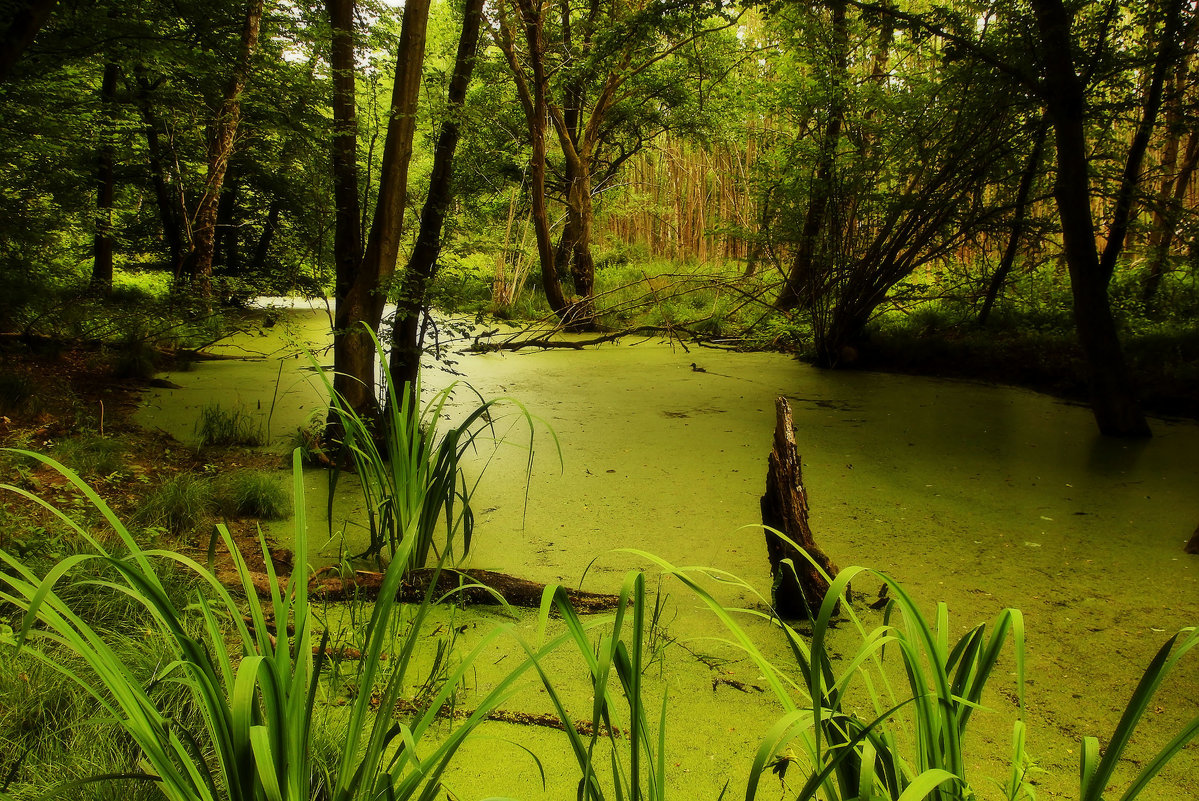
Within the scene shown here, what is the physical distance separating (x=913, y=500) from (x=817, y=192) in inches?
108

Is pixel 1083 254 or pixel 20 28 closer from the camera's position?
pixel 20 28

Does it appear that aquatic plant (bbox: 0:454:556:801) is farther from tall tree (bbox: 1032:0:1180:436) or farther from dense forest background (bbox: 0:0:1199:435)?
tall tree (bbox: 1032:0:1180:436)

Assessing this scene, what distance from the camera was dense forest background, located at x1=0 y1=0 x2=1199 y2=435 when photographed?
2.86 m

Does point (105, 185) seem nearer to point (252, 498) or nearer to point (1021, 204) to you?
point (252, 498)

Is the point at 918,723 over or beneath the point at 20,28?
beneath

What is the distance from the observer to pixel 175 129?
4789mm

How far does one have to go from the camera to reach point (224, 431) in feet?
9.60

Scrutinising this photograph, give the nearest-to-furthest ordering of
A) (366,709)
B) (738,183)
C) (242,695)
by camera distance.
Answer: (242,695)
(366,709)
(738,183)

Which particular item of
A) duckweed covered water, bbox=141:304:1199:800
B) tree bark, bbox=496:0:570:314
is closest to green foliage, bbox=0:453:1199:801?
duckweed covered water, bbox=141:304:1199:800

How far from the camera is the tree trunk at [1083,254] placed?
124 inches

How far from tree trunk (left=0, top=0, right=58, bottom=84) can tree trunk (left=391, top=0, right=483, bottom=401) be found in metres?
1.20

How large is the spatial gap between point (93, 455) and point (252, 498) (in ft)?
2.06

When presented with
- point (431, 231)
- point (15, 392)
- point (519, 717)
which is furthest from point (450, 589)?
Answer: point (15, 392)

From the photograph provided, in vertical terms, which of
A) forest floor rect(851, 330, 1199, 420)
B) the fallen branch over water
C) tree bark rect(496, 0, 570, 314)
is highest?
tree bark rect(496, 0, 570, 314)
